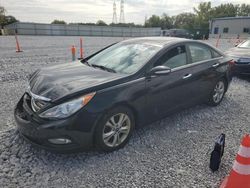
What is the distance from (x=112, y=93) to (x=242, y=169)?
1.69 m

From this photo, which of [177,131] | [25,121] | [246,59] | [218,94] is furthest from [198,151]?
[246,59]

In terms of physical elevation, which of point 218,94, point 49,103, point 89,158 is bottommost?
point 89,158

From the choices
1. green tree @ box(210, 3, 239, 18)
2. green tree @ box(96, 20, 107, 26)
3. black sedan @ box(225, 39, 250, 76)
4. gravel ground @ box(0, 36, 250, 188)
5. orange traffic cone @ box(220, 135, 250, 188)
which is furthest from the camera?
green tree @ box(210, 3, 239, 18)

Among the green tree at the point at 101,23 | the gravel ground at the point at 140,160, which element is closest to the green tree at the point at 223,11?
the green tree at the point at 101,23

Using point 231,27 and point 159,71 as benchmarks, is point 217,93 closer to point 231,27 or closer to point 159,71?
point 159,71

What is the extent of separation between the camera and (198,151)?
312cm

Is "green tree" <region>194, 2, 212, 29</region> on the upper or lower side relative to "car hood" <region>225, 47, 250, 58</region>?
upper

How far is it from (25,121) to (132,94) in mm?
1439

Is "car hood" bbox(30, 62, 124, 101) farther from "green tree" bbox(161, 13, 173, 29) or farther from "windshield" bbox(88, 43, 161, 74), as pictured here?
"green tree" bbox(161, 13, 173, 29)

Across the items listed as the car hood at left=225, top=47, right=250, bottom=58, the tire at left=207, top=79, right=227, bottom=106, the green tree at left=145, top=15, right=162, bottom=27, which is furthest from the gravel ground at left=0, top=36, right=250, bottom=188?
the green tree at left=145, top=15, right=162, bottom=27

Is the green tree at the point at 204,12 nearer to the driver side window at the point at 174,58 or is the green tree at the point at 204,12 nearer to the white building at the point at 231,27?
the white building at the point at 231,27

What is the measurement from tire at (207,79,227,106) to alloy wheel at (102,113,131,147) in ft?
7.92

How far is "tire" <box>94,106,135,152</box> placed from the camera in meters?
2.76

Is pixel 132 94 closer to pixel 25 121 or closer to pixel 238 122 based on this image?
pixel 25 121
